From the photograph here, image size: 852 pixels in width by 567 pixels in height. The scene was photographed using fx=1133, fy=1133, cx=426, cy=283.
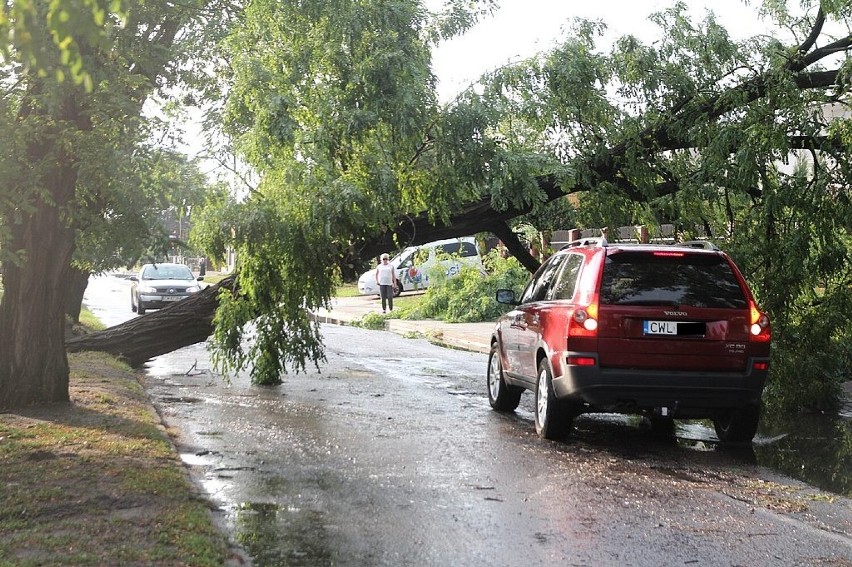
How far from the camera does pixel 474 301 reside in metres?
30.3

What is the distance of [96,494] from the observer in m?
6.88

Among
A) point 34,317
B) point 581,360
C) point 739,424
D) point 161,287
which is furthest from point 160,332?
point 161,287

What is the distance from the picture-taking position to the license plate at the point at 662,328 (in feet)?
31.0

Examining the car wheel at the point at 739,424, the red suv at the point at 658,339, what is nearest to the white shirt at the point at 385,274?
the car wheel at the point at 739,424

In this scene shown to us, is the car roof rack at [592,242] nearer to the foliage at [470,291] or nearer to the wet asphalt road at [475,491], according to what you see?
the wet asphalt road at [475,491]

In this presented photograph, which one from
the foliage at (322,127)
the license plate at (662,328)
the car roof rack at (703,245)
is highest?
the foliage at (322,127)

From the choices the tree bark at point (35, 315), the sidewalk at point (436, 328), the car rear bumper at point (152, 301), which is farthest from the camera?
the car rear bumper at point (152, 301)

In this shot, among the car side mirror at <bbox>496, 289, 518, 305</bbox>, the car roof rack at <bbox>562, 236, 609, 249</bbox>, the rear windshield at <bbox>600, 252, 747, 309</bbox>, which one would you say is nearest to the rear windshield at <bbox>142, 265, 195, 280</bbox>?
the car side mirror at <bbox>496, 289, 518, 305</bbox>

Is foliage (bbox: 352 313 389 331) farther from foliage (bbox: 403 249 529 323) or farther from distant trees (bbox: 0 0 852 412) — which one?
distant trees (bbox: 0 0 852 412)

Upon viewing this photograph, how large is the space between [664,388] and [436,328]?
18.1 m

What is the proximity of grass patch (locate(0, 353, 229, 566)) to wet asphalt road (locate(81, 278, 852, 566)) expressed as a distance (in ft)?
1.04

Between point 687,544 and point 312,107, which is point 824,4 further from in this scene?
point 687,544

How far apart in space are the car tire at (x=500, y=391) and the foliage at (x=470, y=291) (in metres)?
16.0

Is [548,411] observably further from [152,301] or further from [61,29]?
[152,301]
